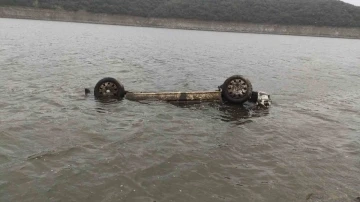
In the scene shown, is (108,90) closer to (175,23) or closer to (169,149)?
(169,149)

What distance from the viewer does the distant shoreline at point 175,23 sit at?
12631cm

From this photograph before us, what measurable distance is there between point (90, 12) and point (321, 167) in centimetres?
14458

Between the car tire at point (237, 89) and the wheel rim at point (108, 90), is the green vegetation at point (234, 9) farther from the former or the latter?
the car tire at point (237, 89)

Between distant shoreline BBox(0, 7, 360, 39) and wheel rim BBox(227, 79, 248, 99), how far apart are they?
132 metres

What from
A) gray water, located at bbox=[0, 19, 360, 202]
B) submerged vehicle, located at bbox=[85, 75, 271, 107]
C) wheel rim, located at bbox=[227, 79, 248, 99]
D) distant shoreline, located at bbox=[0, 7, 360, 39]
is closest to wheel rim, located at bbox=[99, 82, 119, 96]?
submerged vehicle, located at bbox=[85, 75, 271, 107]

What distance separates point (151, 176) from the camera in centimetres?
684

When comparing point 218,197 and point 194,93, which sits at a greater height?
point 194,93

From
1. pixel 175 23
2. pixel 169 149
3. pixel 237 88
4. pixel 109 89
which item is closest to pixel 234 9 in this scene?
pixel 175 23

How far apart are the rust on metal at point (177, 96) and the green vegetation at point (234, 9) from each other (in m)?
135

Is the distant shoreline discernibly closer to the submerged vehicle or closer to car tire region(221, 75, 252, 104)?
the submerged vehicle

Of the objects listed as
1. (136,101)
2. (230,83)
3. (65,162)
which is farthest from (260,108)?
(65,162)

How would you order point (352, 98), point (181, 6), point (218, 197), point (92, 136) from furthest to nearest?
point (181, 6) < point (352, 98) < point (92, 136) < point (218, 197)

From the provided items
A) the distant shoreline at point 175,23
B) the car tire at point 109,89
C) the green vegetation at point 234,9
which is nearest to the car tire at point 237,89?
the car tire at point 109,89

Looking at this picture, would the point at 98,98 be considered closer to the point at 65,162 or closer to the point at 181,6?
the point at 65,162
